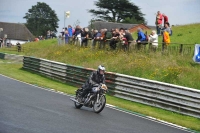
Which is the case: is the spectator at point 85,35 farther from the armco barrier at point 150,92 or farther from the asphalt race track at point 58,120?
the asphalt race track at point 58,120

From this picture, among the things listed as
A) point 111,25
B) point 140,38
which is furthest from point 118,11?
point 140,38

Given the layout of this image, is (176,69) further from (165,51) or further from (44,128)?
(44,128)

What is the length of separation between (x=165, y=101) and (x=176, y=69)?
11.9 ft

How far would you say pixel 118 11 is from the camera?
82438 millimetres

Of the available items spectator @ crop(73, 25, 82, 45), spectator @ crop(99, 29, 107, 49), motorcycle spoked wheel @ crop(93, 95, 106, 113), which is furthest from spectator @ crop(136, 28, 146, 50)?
motorcycle spoked wheel @ crop(93, 95, 106, 113)

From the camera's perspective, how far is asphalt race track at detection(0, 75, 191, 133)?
35.1 feet

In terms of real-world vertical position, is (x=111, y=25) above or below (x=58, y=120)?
above

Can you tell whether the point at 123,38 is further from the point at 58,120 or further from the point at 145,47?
the point at 58,120

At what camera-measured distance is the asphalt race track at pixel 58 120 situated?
10.7 meters

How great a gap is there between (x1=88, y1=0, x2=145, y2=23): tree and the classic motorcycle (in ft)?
210

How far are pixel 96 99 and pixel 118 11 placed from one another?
67496mm

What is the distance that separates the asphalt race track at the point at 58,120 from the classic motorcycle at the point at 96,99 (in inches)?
9.2

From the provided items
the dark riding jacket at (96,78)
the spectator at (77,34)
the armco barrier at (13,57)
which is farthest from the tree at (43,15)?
the armco barrier at (13,57)

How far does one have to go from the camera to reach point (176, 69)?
69.9 feet
